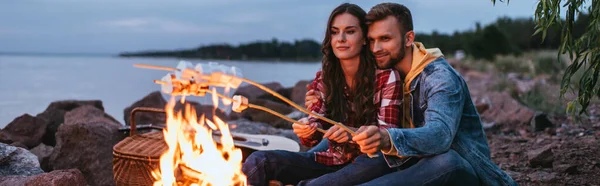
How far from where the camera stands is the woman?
10.3 feet

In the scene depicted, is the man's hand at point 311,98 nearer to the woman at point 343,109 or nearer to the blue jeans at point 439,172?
the woman at point 343,109

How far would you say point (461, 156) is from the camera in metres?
3.04

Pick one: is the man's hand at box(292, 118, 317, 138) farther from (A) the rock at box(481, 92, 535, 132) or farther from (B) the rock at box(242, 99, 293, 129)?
(A) the rock at box(481, 92, 535, 132)

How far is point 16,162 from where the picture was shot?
13.7 ft

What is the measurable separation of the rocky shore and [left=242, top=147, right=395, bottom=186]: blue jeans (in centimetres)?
115

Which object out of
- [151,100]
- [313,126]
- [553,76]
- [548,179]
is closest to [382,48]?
[313,126]

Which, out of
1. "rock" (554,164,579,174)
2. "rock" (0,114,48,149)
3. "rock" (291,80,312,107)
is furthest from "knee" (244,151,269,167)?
"rock" (291,80,312,107)

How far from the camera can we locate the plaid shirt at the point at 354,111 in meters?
3.12

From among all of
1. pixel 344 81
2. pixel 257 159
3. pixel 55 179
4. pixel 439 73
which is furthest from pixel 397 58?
pixel 55 179

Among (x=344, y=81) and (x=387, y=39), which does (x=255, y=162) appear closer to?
(x=344, y=81)

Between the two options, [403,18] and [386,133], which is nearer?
[386,133]

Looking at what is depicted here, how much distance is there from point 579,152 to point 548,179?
0.92 meters

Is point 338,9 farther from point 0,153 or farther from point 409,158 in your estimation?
point 0,153

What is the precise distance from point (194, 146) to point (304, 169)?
64 centimetres
